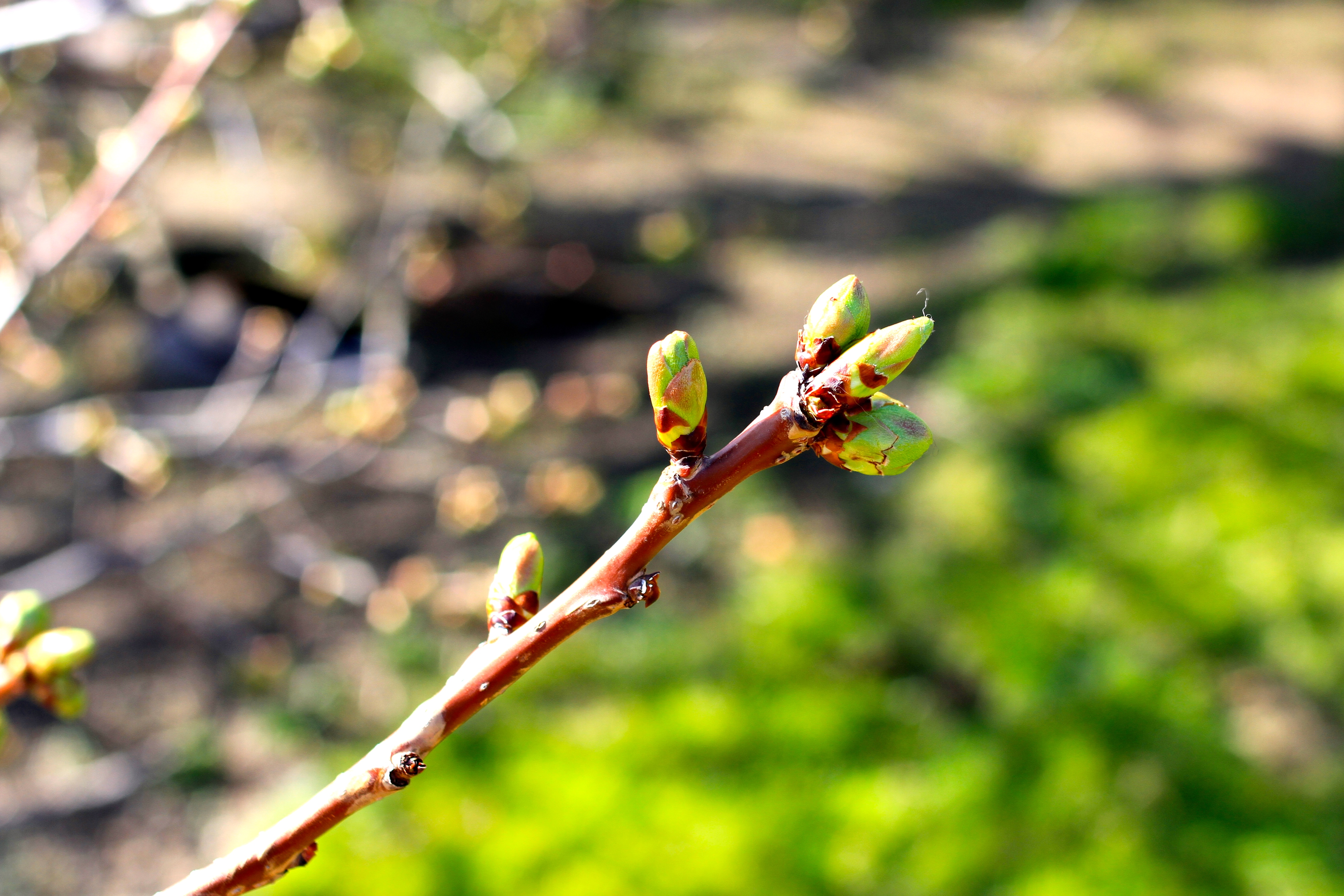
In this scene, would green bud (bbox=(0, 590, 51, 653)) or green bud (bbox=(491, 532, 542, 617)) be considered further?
green bud (bbox=(0, 590, 51, 653))

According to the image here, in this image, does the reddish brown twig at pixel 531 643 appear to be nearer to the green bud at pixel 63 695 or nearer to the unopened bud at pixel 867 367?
the unopened bud at pixel 867 367

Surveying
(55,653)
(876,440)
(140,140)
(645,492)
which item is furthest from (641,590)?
(645,492)

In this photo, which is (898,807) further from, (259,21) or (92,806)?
(259,21)

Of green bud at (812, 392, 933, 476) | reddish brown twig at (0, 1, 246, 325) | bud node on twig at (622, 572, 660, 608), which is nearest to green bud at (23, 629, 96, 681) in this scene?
bud node on twig at (622, 572, 660, 608)

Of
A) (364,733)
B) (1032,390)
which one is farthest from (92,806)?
(1032,390)

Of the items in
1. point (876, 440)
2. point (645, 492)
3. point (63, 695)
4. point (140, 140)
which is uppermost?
point (140, 140)

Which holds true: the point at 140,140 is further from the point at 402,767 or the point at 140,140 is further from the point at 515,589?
Result: the point at 402,767

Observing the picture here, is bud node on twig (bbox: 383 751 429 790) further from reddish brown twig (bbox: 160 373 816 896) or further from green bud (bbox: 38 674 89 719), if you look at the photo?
green bud (bbox: 38 674 89 719)
